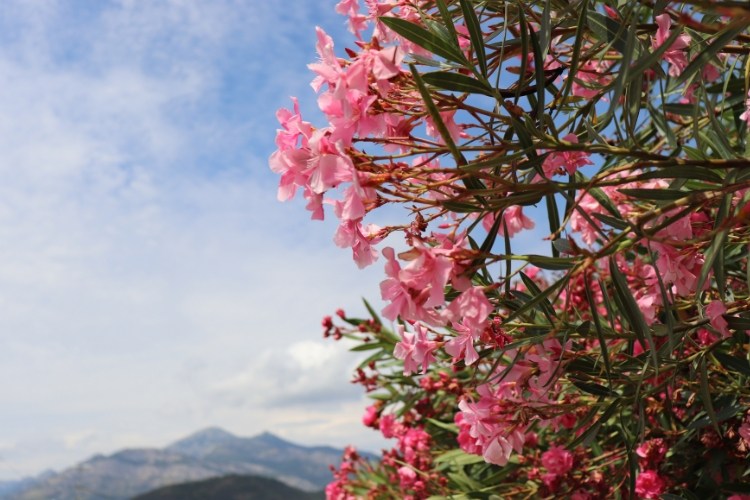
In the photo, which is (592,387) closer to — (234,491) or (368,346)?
(368,346)

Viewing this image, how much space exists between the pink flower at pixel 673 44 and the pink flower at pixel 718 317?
0.50 meters

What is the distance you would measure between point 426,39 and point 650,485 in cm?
164

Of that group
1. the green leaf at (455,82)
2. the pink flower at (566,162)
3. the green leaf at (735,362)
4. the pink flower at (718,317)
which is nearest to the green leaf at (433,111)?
the green leaf at (455,82)

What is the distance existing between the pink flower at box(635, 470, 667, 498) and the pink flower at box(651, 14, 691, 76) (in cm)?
127

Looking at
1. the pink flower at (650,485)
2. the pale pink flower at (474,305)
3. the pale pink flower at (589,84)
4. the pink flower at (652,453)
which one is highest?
the pale pink flower at (589,84)

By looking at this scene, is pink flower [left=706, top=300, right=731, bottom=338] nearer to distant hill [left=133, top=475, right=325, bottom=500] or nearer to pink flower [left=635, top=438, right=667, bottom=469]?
pink flower [left=635, top=438, right=667, bottom=469]

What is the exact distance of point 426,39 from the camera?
1137mm

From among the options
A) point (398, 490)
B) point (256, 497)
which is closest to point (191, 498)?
point (256, 497)

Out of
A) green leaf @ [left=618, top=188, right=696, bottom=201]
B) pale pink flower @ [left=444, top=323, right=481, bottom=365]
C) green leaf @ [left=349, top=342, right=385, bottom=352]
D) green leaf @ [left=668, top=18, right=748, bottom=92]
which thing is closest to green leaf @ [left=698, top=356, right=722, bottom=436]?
green leaf @ [left=618, top=188, right=696, bottom=201]

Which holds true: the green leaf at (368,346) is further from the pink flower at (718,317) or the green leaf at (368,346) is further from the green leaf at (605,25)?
the green leaf at (605,25)

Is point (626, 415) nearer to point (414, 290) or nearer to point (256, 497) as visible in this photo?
point (414, 290)

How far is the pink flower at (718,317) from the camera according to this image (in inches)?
54.1

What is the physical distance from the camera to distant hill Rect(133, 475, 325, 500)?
7669 centimetres

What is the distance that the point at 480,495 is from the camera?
245cm
